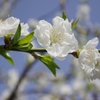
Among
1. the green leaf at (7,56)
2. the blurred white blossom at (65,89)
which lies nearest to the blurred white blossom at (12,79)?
the blurred white blossom at (65,89)

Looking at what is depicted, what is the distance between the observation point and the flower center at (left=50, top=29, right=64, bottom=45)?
70 cm

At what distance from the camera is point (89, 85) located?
3.08 metres

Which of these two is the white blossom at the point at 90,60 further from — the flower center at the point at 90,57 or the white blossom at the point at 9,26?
the white blossom at the point at 9,26

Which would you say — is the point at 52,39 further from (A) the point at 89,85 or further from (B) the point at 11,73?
(B) the point at 11,73

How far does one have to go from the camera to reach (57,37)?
2.30 ft

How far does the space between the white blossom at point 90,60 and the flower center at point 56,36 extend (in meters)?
0.07

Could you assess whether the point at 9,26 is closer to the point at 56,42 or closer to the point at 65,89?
the point at 56,42

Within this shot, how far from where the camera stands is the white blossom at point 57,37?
2.14 ft

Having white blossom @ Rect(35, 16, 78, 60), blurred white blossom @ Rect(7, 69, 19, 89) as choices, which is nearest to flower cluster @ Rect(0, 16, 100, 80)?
white blossom @ Rect(35, 16, 78, 60)

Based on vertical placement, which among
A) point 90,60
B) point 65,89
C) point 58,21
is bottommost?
point 65,89

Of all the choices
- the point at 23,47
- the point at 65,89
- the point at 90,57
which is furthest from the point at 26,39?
the point at 65,89

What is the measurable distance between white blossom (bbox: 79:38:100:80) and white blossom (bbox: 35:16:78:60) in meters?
0.04

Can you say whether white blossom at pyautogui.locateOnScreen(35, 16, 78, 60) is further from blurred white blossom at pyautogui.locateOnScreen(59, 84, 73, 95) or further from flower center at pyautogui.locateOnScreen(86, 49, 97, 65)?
blurred white blossom at pyautogui.locateOnScreen(59, 84, 73, 95)

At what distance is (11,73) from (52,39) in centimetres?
400
